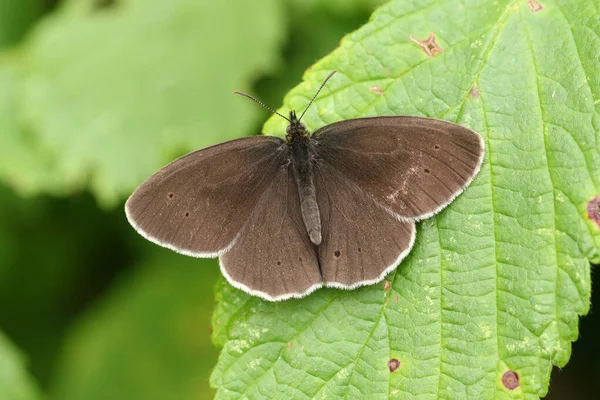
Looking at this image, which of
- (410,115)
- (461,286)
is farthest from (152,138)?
(461,286)

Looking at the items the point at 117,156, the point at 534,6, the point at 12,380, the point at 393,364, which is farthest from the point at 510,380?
the point at 12,380

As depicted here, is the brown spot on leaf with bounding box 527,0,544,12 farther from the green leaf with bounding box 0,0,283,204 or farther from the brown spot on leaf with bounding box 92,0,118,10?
the brown spot on leaf with bounding box 92,0,118,10

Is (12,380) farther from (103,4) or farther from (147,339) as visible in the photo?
(103,4)

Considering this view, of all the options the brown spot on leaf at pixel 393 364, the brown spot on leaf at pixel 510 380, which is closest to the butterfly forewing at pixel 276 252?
the brown spot on leaf at pixel 393 364

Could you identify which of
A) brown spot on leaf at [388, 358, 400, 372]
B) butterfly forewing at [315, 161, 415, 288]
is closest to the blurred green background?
butterfly forewing at [315, 161, 415, 288]

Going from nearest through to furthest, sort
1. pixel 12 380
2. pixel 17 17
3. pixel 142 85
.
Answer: pixel 12 380 < pixel 142 85 < pixel 17 17

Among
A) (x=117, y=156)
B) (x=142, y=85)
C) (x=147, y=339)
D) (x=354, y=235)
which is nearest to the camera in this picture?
(x=354, y=235)
